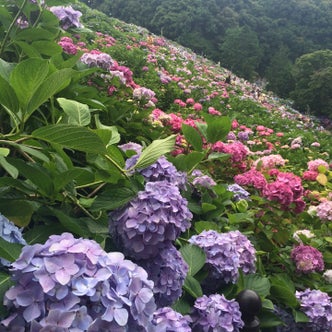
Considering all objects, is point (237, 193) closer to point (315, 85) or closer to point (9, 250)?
point (9, 250)

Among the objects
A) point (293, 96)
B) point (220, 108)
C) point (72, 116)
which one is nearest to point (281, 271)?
point (72, 116)

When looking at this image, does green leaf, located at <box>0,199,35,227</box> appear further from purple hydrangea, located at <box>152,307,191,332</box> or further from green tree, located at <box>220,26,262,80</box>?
green tree, located at <box>220,26,262,80</box>

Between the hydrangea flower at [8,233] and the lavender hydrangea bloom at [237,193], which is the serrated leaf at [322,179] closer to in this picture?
the lavender hydrangea bloom at [237,193]

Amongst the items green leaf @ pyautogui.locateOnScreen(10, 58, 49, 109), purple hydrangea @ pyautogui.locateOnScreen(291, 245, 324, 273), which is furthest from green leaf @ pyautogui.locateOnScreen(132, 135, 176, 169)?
purple hydrangea @ pyautogui.locateOnScreen(291, 245, 324, 273)

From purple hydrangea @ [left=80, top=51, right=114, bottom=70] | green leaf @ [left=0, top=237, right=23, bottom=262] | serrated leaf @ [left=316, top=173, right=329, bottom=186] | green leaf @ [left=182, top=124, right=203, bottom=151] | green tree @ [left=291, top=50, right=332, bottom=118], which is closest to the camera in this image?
green leaf @ [left=0, top=237, right=23, bottom=262]

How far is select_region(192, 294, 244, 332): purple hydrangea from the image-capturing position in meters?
1.04

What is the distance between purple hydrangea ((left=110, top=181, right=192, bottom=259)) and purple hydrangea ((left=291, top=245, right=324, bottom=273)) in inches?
36.4

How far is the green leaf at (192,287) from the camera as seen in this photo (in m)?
1.13

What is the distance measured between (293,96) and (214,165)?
2727 cm

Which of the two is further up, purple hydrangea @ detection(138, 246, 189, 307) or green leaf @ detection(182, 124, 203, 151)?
green leaf @ detection(182, 124, 203, 151)

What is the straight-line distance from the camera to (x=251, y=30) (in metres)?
37.3

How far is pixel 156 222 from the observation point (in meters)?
0.89

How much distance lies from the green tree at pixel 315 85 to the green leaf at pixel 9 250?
2589cm

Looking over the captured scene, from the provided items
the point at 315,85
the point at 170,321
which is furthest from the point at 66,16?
the point at 315,85
